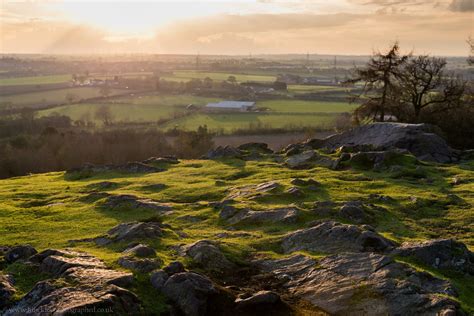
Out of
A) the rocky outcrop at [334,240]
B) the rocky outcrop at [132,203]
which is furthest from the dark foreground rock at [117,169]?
the rocky outcrop at [334,240]

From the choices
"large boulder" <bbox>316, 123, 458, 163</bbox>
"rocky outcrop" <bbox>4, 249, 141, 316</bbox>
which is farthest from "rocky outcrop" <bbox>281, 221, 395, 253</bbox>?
"large boulder" <bbox>316, 123, 458, 163</bbox>

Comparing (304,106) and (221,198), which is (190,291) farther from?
(304,106)

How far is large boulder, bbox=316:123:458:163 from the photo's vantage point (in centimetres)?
4456

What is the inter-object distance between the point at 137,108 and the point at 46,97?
45409 mm

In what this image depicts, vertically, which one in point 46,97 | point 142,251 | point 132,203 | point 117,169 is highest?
point 46,97

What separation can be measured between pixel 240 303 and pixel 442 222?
13586 millimetres

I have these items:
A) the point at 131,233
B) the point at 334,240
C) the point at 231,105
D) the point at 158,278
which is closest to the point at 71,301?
the point at 158,278

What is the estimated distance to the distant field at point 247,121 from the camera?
4114 inches

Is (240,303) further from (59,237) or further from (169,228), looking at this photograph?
(59,237)

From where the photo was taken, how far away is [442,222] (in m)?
25.3

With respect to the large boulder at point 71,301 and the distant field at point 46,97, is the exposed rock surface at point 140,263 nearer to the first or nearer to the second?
the large boulder at point 71,301

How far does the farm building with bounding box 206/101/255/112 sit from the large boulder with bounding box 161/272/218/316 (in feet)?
366

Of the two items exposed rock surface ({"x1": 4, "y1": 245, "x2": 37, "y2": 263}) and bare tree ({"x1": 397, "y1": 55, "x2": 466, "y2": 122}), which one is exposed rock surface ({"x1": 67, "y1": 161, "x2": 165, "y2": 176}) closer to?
exposed rock surface ({"x1": 4, "y1": 245, "x2": 37, "y2": 263})

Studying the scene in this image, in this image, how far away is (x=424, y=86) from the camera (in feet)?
200
